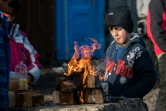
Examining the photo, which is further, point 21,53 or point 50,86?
point 50,86

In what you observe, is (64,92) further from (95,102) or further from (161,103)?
(161,103)

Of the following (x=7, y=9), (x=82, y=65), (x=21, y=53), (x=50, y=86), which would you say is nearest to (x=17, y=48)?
(x=21, y=53)

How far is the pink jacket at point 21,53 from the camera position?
5.75m

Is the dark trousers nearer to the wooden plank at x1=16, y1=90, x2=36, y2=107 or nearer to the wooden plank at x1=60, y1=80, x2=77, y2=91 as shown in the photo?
the wooden plank at x1=60, y1=80, x2=77, y2=91

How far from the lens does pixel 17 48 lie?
5812 millimetres

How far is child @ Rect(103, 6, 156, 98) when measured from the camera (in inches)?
238

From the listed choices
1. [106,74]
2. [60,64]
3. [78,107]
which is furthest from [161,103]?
[60,64]

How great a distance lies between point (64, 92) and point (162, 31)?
244cm

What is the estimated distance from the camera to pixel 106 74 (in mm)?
6238

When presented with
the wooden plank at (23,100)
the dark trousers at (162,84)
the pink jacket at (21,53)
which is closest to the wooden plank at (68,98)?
the wooden plank at (23,100)

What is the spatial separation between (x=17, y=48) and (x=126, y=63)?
1032mm

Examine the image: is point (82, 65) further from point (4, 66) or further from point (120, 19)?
point (120, 19)

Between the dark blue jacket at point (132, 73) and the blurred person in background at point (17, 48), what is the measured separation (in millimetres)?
732

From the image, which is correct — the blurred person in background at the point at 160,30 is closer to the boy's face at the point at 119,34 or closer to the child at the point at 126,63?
the child at the point at 126,63
